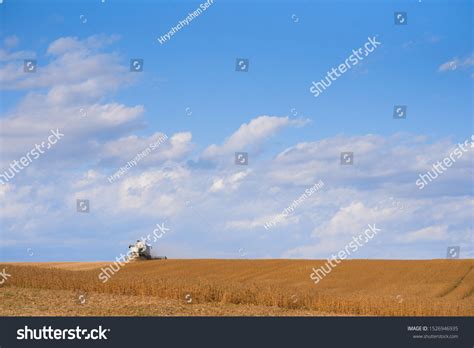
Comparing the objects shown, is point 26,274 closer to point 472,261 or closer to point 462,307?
point 462,307

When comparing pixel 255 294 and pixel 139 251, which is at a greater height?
pixel 139 251

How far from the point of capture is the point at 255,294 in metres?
30.3

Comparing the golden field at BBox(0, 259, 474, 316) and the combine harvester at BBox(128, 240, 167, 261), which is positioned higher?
the combine harvester at BBox(128, 240, 167, 261)

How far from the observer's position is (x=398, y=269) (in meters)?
46.0

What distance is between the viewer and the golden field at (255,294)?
90.1 ft

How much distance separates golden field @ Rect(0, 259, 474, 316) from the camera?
27.4 meters

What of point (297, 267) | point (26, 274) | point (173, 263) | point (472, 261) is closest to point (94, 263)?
point (173, 263)

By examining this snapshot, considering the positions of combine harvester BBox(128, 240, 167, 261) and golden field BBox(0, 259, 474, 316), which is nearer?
golden field BBox(0, 259, 474, 316)

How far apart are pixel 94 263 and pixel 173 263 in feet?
53.8

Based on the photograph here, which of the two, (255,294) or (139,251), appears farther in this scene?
(139,251)

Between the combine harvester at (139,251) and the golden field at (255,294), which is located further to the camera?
the combine harvester at (139,251)

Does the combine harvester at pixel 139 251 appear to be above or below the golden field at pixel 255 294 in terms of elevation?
above
